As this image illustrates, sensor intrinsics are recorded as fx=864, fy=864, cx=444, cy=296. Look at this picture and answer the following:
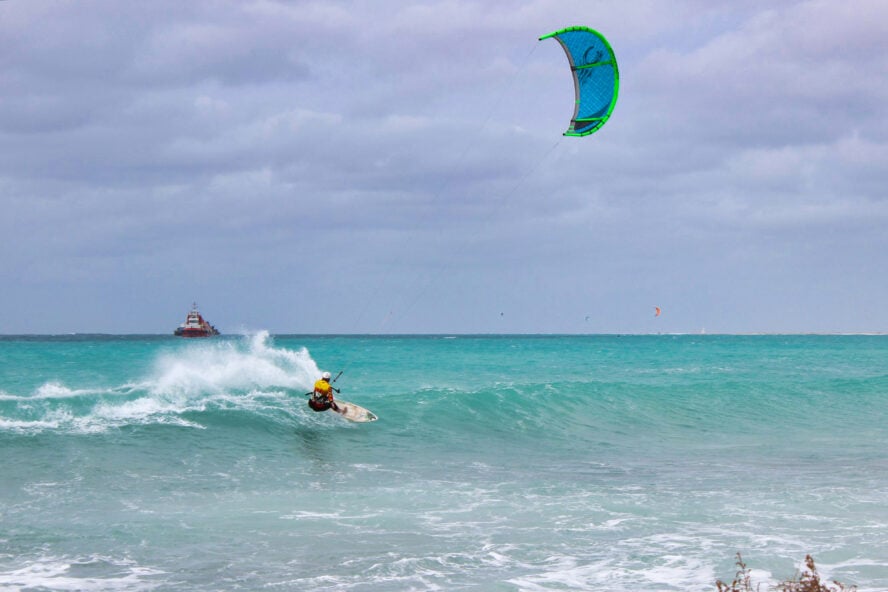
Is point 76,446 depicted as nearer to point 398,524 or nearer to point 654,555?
point 398,524

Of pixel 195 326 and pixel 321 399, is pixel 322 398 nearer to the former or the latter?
pixel 321 399

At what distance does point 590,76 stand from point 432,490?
7.76 meters

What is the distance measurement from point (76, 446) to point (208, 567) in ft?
30.5

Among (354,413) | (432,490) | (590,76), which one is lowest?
(432,490)

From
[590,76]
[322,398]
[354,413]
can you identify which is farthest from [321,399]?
[590,76]

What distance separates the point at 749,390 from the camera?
32094mm

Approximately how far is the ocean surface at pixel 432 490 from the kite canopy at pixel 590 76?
6.41m

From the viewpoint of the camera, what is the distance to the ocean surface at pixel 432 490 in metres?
9.87

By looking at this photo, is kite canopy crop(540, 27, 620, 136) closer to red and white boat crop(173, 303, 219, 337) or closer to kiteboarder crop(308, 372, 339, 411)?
kiteboarder crop(308, 372, 339, 411)

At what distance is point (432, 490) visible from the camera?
46.9ft

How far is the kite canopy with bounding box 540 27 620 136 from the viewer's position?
15.1 meters

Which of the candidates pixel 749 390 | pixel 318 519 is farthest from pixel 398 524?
pixel 749 390

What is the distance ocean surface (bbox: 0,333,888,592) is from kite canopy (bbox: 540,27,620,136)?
21.0 ft

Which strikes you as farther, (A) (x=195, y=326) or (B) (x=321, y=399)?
(A) (x=195, y=326)
